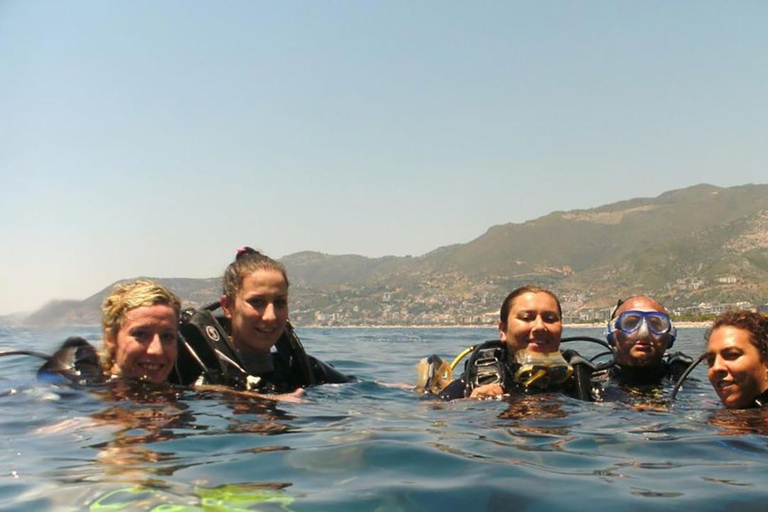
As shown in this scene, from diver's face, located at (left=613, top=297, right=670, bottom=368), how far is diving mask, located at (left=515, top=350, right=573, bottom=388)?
193 centimetres

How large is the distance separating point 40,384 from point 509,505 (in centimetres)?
474

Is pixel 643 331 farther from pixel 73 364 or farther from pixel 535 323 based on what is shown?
pixel 73 364

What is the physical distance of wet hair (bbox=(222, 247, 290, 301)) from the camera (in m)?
6.57

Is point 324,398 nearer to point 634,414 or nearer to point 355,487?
point 634,414

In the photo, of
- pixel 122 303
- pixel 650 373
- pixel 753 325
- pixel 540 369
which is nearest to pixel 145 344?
pixel 122 303

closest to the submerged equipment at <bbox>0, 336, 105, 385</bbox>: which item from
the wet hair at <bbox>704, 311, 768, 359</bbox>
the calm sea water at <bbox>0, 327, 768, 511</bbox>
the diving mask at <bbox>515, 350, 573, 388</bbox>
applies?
the calm sea water at <bbox>0, 327, 768, 511</bbox>

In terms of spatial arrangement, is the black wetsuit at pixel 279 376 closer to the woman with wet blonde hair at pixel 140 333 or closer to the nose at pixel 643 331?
the woman with wet blonde hair at pixel 140 333

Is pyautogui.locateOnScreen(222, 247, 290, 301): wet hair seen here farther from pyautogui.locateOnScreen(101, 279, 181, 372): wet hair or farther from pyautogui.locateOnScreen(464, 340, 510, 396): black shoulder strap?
pyautogui.locateOnScreen(464, 340, 510, 396): black shoulder strap

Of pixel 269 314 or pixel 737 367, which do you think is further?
pixel 269 314

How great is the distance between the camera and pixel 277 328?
6555mm

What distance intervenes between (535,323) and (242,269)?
272cm

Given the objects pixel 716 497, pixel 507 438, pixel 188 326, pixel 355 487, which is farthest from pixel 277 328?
pixel 716 497

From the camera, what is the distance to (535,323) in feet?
21.8

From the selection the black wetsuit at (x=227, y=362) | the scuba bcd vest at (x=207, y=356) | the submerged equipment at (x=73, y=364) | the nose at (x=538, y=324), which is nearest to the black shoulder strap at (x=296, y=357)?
the black wetsuit at (x=227, y=362)
